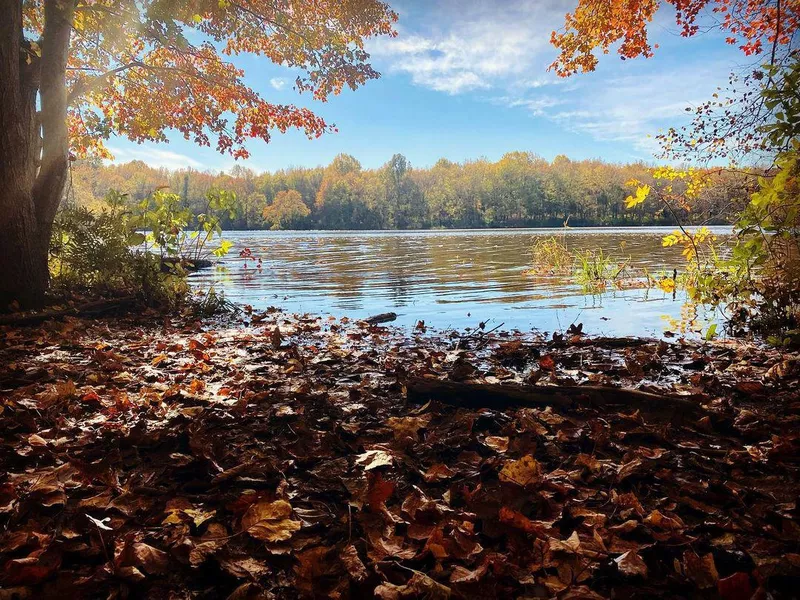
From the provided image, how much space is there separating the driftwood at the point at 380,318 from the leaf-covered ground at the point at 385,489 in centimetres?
311

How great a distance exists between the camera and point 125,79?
10.7 m

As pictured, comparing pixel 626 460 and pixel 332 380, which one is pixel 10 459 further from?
pixel 626 460

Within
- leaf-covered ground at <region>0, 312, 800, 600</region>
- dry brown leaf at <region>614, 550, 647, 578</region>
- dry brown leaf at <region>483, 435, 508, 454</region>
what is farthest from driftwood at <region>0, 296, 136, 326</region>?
dry brown leaf at <region>614, 550, 647, 578</region>

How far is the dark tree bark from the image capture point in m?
5.77

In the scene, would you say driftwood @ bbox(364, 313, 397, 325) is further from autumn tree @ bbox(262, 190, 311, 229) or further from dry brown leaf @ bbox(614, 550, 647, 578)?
autumn tree @ bbox(262, 190, 311, 229)

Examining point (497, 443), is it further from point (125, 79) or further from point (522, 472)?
point (125, 79)

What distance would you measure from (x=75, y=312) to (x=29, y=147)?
2.31 m

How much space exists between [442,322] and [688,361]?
342cm

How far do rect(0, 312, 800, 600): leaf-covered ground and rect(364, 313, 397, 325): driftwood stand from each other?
3108 millimetres

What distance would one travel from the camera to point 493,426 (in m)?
2.78

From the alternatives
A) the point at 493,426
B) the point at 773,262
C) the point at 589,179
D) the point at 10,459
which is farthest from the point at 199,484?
the point at 589,179

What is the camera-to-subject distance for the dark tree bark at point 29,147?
577 cm

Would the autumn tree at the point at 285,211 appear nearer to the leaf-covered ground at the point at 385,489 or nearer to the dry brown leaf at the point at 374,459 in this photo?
the leaf-covered ground at the point at 385,489

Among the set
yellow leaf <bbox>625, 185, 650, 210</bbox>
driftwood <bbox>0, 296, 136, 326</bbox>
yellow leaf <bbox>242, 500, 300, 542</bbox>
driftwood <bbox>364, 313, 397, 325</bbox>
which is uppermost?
yellow leaf <bbox>625, 185, 650, 210</bbox>
